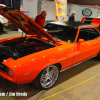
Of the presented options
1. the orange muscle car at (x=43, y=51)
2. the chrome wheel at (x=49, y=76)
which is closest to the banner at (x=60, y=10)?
the orange muscle car at (x=43, y=51)

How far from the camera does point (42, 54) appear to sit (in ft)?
7.39

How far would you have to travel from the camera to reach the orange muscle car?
1.99 m

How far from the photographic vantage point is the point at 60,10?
6637 mm

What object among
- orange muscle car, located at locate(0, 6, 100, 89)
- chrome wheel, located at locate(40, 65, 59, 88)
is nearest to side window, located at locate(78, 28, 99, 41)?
orange muscle car, located at locate(0, 6, 100, 89)

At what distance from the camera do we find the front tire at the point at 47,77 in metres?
2.22

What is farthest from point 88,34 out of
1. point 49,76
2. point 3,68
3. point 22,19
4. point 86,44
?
point 3,68

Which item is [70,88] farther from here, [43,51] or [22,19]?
[22,19]

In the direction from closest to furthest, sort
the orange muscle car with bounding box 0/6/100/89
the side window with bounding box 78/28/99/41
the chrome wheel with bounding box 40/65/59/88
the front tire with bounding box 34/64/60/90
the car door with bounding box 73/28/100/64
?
the orange muscle car with bounding box 0/6/100/89 < the front tire with bounding box 34/64/60/90 < the chrome wheel with bounding box 40/65/59/88 < the car door with bounding box 73/28/100/64 < the side window with bounding box 78/28/99/41

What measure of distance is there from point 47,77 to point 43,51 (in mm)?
553

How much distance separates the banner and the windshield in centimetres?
335

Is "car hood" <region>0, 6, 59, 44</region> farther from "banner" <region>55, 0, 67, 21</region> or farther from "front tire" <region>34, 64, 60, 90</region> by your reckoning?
"banner" <region>55, 0, 67, 21</region>

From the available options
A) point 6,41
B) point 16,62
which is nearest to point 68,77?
point 16,62

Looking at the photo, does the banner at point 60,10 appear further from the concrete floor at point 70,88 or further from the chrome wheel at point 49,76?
the chrome wheel at point 49,76

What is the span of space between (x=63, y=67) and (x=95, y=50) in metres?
1.37
